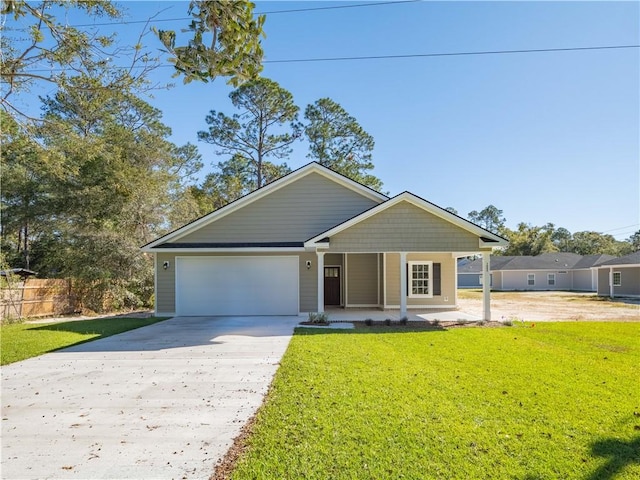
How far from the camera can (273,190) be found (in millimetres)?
14836

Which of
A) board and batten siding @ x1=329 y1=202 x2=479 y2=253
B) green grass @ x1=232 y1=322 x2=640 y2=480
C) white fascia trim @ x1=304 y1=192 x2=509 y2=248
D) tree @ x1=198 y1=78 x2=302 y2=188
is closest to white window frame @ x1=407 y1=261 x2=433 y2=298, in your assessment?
board and batten siding @ x1=329 y1=202 x2=479 y2=253

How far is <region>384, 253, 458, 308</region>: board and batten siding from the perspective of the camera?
15.9 metres

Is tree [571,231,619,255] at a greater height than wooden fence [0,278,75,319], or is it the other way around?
tree [571,231,619,255]

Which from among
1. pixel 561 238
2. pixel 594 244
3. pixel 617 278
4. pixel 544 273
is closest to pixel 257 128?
pixel 617 278

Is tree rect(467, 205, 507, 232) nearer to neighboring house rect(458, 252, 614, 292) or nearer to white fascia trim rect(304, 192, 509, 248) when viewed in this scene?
neighboring house rect(458, 252, 614, 292)

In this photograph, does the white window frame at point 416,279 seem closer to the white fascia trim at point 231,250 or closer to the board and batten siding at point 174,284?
the board and batten siding at point 174,284

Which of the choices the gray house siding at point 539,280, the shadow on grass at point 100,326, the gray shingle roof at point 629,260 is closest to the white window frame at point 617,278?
the gray shingle roof at point 629,260

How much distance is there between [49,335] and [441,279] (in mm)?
14183

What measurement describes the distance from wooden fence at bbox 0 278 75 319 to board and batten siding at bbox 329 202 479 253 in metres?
11.9

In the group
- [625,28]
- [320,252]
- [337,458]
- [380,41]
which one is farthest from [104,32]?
[625,28]

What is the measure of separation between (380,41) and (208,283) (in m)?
10.5

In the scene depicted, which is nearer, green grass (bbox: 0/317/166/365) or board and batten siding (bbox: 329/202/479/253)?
green grass (bbox: 0/317/166/365)

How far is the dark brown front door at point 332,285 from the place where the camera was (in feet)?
54.9

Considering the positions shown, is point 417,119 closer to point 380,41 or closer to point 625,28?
point 380,41
